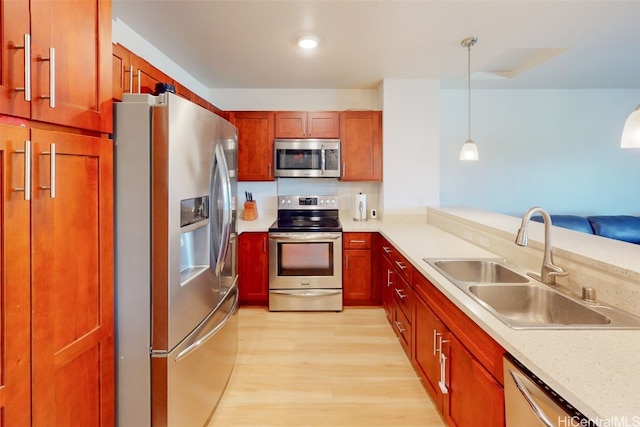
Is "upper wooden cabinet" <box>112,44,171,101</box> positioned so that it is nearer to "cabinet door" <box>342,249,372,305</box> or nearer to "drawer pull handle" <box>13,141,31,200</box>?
"drawer pull handle" <box>13,141,31,200</box>

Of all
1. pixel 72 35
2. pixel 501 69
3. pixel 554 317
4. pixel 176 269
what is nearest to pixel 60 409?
pixel 176 269

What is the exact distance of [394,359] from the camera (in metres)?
2.45

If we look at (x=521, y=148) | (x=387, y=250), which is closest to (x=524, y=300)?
(x=387, y=250)

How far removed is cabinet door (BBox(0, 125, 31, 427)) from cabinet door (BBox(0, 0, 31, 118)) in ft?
0.22

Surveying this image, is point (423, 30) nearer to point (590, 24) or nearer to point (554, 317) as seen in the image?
point (590, 24)

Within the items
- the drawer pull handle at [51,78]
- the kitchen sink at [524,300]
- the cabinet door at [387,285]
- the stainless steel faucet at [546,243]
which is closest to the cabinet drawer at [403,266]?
the cabinet door at [387,285]

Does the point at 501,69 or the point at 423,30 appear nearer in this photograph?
the point at 423,30

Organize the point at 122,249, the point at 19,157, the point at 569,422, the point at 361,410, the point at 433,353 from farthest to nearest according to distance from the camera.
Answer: the point at 361,410 < the point at 433,353 < the point at 122,249 < the point at 19,157 < the point at 569,422

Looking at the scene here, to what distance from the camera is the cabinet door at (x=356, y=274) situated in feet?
11.1

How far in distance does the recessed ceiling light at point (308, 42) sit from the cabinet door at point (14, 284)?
2.08 metres

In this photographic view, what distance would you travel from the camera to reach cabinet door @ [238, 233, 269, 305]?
3.37m

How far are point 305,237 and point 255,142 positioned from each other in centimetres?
126

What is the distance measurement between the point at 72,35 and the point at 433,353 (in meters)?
2.13

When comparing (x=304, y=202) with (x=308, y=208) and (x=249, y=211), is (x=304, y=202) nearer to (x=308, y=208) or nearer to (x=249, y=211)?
(x=308, y=208)
